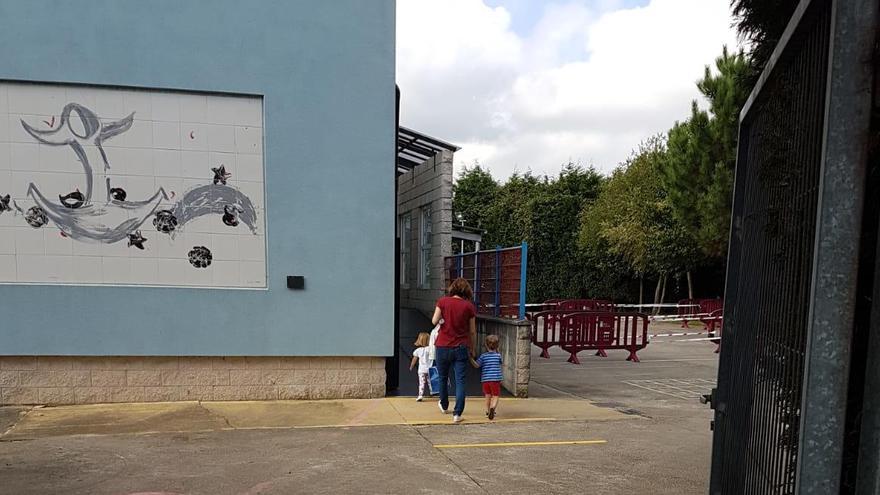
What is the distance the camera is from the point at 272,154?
8625 millimetres

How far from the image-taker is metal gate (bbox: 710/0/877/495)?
1.55 meters

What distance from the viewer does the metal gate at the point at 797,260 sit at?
155 centimetres

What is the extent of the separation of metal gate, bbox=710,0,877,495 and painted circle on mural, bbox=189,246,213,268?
6.86 meters

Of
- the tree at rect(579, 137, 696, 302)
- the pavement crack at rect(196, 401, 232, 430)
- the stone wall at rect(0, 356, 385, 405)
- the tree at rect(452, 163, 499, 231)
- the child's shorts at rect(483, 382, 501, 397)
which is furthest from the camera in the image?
the tree at rect(452, 163, 499, 231)

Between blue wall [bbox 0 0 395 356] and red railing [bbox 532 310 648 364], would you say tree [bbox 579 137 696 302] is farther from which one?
blue wall [bbox 0 0 395 356]

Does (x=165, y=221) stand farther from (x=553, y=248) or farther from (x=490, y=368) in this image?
(x=553, y=248)

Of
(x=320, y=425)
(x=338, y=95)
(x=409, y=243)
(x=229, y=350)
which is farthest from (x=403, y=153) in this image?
(x=320, y=425)

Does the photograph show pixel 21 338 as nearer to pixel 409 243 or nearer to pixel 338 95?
pixel 338 95

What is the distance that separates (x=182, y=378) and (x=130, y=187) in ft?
8.47

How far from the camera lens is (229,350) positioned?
8484mm

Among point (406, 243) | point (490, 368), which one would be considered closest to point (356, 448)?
point (490, 368)

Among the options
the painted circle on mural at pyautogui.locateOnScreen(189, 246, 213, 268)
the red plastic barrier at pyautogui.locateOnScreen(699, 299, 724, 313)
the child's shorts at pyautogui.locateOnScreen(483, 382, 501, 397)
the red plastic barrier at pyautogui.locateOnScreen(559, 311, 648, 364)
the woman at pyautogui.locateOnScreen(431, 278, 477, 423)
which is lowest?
the red plastic barrier at pyautogui.locateOnScreen(699, 299, 724, 313)

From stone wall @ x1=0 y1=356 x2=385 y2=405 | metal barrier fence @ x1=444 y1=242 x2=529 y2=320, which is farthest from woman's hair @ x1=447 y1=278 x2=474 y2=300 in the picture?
stone wall @ x1=0 y1=356 x2=385 y2=405

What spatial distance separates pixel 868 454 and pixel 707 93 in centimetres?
2531
